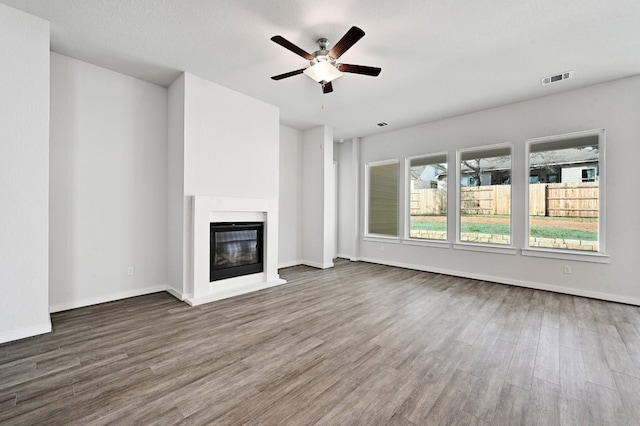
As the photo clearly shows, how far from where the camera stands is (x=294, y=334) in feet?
9.37

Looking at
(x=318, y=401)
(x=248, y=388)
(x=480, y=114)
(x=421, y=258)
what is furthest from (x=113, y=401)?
(x=480, y=114)

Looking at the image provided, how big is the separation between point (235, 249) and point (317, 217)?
2.27 meters

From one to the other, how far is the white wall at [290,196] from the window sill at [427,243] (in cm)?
249

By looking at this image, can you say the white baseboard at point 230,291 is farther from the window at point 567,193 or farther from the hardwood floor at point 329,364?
the window at point 567,193

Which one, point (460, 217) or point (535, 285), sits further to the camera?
point (460, 217)

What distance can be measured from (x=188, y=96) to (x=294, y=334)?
3.47 m

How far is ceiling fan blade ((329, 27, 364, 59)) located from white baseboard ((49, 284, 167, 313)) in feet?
13.3

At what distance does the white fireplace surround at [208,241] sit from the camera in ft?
12.6

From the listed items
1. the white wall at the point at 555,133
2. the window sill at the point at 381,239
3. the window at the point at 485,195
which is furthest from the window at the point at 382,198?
the window at the point at 485,195

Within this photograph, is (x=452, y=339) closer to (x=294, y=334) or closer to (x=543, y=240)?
(x=294, y=334)

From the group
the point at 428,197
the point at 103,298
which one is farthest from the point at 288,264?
the point at 428,197

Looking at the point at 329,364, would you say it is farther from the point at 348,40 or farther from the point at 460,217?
the point at 460,217

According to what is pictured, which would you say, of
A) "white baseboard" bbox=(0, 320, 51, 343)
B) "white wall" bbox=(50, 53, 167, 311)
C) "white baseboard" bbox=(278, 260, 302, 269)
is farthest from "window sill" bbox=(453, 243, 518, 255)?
"white baseboard" bbox=(0, 320, 51, 343)

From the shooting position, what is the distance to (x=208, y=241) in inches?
157
